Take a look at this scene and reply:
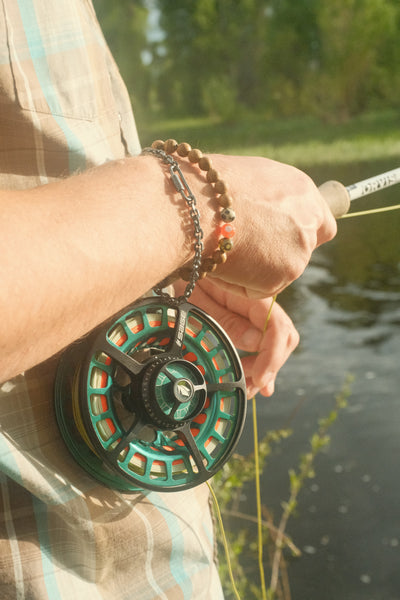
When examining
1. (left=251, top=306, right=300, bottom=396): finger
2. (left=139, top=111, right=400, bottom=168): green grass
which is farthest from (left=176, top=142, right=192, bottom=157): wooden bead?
(left=139, top=111, right=400, bottom=168): green grass

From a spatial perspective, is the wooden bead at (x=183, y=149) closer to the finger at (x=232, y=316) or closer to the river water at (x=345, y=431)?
the finger at (x=232, y=316)

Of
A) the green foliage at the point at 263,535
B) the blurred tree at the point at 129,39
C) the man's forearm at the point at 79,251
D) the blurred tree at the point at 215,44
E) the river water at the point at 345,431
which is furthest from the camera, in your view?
the blurred tree at the point at 215,44

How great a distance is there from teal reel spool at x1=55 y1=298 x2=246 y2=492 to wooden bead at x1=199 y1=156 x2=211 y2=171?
0.57ft

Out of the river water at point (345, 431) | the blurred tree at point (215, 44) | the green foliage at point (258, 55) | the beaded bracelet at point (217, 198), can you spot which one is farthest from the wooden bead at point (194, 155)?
the blurred tree at point (215, 44)

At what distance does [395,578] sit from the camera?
269 cm

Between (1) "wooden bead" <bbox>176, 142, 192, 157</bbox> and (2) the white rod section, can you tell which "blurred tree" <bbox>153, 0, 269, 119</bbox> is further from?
(1) "wooden bead" <bbox>176, 142, 192, 157</bbox>

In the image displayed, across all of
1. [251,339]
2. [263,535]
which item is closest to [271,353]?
[251,339]

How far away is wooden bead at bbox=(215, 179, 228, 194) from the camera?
81 cm

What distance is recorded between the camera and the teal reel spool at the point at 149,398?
818mm

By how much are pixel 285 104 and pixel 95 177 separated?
13303 millimetres

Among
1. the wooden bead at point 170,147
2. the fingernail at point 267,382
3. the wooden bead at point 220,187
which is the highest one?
the wooden bead at point 170,147

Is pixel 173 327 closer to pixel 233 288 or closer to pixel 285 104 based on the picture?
pixel 233 288

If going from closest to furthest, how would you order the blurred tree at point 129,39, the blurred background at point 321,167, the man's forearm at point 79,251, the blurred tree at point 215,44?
the man's forearm at point 79,251 < the blurred background at point 321,167 < the blurred tree at point 129,39 < the blurred tree at point 215,44

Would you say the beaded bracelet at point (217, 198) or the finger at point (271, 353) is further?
the finger at point (271, 353)
